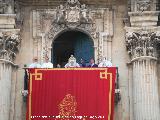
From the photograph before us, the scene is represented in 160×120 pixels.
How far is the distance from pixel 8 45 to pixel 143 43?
5738mm

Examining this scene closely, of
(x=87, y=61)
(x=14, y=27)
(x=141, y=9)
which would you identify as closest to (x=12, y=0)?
(x=14, y=27)

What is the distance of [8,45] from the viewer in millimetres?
21969

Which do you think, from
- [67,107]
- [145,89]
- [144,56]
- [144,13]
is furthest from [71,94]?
[144,13]

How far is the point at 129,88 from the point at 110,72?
4.03ft

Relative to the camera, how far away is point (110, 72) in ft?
69.5

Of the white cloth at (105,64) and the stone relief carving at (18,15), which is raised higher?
the stone relief carving at (18,15)

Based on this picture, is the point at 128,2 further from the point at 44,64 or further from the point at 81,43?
the point at 44,64

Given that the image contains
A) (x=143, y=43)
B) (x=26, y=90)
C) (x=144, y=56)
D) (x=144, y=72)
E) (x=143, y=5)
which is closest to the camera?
(x=144, y=72)

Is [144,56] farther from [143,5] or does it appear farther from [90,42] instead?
[90,42]

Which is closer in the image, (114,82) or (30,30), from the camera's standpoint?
(114,82)

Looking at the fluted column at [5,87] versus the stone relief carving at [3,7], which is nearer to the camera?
the fluted column at [5,87]

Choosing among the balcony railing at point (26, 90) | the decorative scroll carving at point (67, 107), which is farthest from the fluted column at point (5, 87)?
the decorative scroll carving at point (67, 107)

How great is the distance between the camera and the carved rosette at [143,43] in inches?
850

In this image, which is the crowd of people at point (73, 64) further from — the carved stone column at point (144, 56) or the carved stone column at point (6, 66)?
the carved stone column at point (144, 56)
